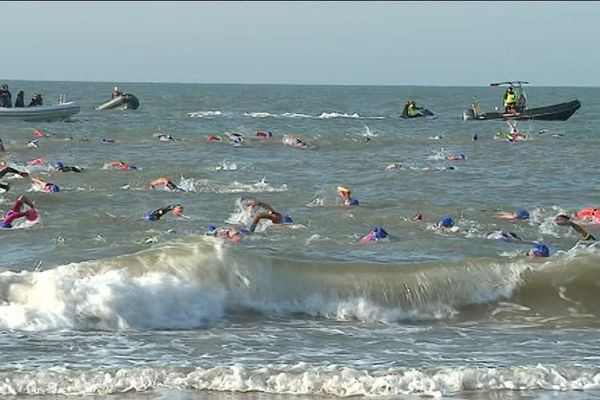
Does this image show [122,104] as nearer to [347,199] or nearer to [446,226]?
[347,199]

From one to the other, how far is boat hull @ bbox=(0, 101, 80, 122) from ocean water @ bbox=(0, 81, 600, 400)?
1930 cm

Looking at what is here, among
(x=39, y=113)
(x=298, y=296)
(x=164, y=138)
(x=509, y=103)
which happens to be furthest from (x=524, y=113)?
(x=298, y=296)

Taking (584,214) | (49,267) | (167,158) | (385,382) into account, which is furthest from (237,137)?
(385,382)

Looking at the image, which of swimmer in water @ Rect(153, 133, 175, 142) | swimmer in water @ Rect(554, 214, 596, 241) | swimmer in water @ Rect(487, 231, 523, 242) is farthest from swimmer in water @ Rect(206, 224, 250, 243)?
swimmer in water @ Rect(153, 133, 175, 142)

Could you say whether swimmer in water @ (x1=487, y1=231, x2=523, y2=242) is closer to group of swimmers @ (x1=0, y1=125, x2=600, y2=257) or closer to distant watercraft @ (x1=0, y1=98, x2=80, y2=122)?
group of swimmers @ (x1=0, y1=125, x2=600, y2=257)

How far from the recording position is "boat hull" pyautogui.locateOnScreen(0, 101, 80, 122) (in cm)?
4609

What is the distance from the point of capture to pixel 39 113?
47.6 metres

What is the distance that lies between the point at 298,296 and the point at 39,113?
36.3 meters

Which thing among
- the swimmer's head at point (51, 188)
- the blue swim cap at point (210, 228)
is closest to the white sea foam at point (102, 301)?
the blue swim cap at point (210, 228)

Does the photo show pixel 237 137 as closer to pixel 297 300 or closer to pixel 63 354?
pixel 297 300

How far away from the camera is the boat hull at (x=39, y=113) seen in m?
46.1

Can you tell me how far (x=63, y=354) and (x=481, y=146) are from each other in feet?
108

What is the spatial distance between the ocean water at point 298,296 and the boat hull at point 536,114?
72.4 feet

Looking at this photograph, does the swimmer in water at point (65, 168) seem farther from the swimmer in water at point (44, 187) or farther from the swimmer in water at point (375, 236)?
the swimmer in water at point (375, 236)
